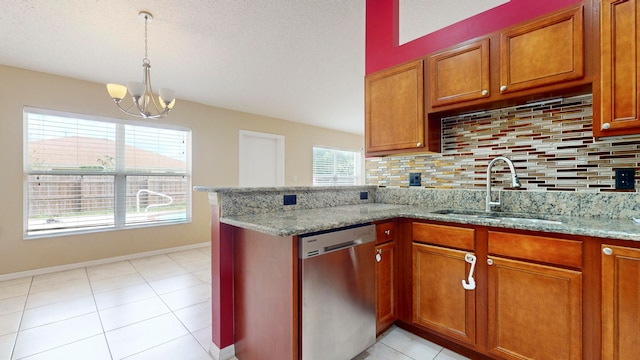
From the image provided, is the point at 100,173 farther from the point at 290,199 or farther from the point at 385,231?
the point at 385,231

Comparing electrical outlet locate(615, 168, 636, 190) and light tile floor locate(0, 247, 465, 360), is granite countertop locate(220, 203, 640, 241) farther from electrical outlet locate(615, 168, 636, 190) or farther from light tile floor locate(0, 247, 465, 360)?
light tile floor locate(0, 247, 465, 360)

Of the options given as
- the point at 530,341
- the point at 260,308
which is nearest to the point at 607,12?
the point at 530,341

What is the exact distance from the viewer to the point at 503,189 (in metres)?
1.95

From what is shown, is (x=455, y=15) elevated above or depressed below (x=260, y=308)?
above

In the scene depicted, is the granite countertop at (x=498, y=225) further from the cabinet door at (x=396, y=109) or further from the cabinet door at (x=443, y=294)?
the cabinet door at (x=396, y=109)

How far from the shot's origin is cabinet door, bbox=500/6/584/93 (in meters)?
1.49

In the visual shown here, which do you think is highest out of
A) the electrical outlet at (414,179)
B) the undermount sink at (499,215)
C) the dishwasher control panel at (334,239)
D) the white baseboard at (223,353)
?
the electrical outlet at (414,179)

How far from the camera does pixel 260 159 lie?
5.59m

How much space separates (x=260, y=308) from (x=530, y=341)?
1446mm

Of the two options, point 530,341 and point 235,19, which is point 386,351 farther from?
point 235,19

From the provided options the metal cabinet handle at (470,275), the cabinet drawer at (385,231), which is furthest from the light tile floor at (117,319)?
the cabinet drawer at (385,231)

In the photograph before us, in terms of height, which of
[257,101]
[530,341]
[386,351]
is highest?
[257,101]

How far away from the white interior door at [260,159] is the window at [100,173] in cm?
104

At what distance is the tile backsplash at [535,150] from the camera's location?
161cm
